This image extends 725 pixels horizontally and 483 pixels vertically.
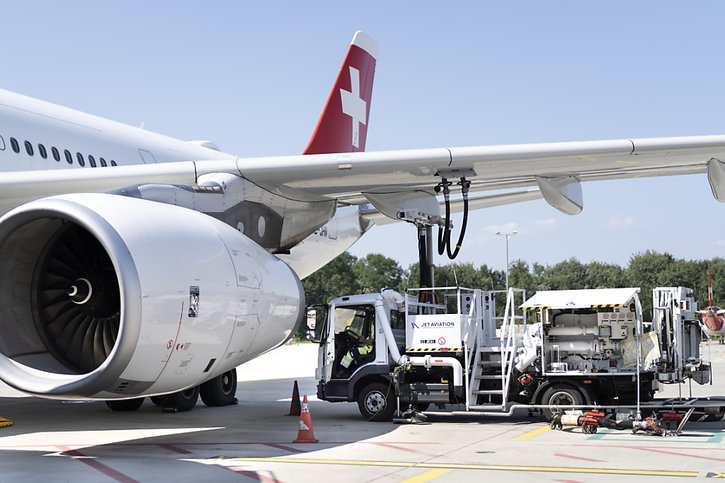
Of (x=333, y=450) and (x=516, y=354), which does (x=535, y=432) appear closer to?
(x=516, y=354)

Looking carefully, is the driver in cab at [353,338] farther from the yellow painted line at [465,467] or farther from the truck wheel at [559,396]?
the yellow painted line at [465,467]

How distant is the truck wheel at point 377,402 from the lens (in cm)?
1305

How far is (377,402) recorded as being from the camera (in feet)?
43.2

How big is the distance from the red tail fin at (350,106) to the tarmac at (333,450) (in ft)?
17.2

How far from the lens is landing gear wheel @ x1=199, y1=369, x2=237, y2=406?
16047 mm

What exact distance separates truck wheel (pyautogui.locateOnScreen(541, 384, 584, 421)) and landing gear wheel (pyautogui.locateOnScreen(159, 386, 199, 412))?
5.57 m

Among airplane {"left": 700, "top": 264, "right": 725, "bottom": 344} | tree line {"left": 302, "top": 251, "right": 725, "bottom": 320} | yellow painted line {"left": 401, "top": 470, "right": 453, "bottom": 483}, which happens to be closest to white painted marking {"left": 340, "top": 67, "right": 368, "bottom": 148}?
airplane {"left": 700, "top": 264, "right": 725, "bottom": 344}

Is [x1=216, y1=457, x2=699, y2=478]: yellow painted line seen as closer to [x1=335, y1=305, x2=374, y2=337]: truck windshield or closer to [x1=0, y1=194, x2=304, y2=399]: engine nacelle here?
[x1=0, y1=194, x2=304, y2=399]: engine nacelle

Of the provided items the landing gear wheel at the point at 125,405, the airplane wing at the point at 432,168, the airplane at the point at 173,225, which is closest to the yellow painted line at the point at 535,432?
the airplane at the point at 173,225

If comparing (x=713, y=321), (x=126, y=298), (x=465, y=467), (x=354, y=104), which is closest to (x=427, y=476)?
(x=465, y=467)

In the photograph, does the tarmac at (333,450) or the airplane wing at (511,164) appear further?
the airplane wing at (511,164)

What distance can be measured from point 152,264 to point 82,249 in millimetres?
1898

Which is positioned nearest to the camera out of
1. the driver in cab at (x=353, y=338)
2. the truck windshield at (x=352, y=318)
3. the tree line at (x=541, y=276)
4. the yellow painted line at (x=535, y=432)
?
the yellow painted line at (x=535, y=432)

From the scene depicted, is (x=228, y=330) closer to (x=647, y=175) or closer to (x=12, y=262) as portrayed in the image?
(x=12, y=262)
